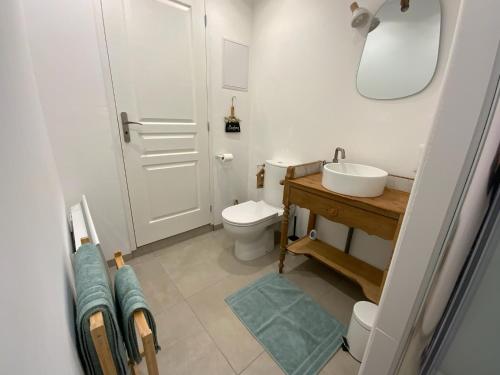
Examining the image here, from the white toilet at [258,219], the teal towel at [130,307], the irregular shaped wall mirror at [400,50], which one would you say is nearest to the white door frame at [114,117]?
the white toilet at [258,219]

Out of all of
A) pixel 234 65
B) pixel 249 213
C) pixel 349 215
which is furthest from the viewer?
pixel 234 65

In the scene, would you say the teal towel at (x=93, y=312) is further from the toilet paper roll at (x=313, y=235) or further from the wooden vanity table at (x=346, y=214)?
the toilet paper roll at (x=313, y=235)

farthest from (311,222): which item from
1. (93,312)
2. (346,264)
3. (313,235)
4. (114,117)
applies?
(114,117)

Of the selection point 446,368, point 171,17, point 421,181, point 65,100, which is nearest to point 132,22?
point 171,17

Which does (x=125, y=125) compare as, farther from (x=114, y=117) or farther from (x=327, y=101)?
(x=327, y=101)

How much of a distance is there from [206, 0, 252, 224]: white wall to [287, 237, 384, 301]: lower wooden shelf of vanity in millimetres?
914

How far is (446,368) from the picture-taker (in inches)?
19.2

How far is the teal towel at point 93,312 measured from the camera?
1.85 feet

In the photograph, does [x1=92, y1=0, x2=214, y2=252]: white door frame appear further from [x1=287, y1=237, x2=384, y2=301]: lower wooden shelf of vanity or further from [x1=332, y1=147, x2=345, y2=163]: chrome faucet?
[x1=287, y1=237, x2=384, y2=301]: lower wooden shelf of vanity

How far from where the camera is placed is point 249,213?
69.0 inches

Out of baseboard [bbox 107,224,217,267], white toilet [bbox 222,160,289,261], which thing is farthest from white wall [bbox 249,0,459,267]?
baseboard [bbox 107,224,217,267]

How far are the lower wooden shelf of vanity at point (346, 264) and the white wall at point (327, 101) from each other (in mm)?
101

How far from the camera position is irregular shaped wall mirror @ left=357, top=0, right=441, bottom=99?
3.63 ft

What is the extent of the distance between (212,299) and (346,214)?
3.33ft
